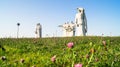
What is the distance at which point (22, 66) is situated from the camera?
7.82 meters

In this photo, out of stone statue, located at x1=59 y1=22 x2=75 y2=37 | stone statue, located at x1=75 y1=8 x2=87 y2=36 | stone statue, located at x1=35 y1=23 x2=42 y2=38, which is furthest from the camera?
stone statue, located at x1=35 y1=23 x2=42 y2=38

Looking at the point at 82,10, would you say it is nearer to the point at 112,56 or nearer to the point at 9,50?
the point at 9,50

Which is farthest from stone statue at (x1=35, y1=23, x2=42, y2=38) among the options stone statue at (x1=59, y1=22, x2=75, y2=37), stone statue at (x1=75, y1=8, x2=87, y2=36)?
stone statue at (x1=75, y1=8, x2=87, y2=36)

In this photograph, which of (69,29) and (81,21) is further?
(69,29)

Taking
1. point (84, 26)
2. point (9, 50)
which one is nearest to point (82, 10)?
point (84, 26)

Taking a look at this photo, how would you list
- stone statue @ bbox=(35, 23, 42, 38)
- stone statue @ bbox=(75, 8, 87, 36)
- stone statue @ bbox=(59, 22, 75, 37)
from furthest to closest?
stone statue @ bbox=(35, 23, 42, 38)
stone statue @ bbox=(59, 22, 75, 37)
stone statue @ bbox=(75, 8, 87, 36)

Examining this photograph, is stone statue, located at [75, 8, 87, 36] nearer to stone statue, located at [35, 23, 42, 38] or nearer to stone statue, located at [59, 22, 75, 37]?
stone statue, located at [59, 22, 75, 37]

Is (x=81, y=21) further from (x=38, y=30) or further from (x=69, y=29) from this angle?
(x=38, y=30)

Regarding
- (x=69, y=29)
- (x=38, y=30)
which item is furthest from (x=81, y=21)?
(x=38, y=30)

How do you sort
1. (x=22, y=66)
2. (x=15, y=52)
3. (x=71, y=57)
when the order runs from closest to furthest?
(x=71, y=57) → (x=22, y=66) → (x=15, y=52)

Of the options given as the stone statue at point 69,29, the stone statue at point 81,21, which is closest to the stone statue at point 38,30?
the stone statue at point 69,29

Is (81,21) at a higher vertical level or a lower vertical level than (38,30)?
higher

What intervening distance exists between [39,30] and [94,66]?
3481 centimetres

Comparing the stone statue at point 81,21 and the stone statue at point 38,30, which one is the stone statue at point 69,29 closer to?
the stone statue at point 38,30
